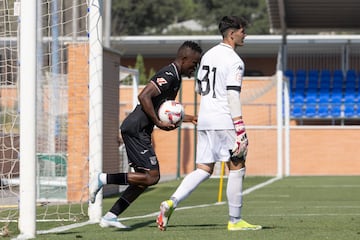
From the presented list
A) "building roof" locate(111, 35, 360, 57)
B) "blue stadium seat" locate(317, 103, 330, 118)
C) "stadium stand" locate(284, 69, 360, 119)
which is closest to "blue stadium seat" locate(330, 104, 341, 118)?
"stadium stand" locate(284, 69, 360, 119)

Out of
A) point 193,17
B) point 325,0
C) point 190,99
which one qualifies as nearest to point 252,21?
point 193,17

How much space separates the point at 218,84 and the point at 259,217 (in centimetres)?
281

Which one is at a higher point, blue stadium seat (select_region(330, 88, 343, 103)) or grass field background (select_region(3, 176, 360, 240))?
blue stadium seat (select_region(330, 88, 343, 103))

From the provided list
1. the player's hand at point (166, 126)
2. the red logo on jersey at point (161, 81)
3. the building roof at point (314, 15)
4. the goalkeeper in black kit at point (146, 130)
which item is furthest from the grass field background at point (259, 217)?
the building roof at point (314, 15)

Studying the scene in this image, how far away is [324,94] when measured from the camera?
117ft

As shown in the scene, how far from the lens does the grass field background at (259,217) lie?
8961 millimetres

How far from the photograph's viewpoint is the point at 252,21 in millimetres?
72625

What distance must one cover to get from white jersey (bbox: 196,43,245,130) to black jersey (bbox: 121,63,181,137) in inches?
13.0

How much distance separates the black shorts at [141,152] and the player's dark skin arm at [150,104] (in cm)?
29

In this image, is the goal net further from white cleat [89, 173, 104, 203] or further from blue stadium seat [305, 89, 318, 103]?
blue stadium seat [305, 89, 318, 103]

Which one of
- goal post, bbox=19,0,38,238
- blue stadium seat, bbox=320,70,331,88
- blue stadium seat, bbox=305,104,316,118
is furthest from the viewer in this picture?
blue stadium seat, bbox=320,70,331,88

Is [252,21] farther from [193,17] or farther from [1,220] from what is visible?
[1,220]

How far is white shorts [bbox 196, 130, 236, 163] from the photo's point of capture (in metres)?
9.43

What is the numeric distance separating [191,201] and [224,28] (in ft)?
24.1
